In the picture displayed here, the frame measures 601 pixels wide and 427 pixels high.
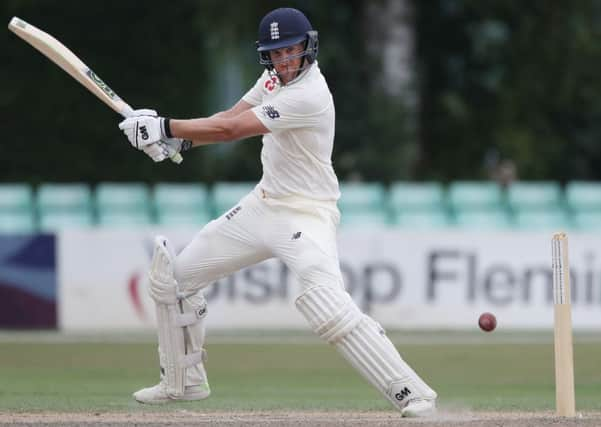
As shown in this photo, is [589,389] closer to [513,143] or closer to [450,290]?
[450,290]

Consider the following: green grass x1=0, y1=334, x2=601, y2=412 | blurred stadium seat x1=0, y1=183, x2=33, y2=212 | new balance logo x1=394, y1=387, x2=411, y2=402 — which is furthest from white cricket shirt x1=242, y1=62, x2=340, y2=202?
blurred stadium seat x1=0, y1=183, x2=33, y2=212

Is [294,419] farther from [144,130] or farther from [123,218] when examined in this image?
[123,218]

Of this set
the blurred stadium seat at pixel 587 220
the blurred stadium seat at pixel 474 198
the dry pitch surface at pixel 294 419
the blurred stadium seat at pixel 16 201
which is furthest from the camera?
the blurred stadium seat at pixel 474 198

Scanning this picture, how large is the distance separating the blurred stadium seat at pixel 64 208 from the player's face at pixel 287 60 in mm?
6916

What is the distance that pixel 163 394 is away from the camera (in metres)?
6.80

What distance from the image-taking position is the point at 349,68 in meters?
16.3

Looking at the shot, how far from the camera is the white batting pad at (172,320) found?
6656mm

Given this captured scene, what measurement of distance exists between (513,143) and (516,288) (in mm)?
4936

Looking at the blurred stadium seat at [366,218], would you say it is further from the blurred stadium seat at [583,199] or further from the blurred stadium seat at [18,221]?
the blurred stadium seat at [18,221]

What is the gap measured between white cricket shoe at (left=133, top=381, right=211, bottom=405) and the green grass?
1.13 ft

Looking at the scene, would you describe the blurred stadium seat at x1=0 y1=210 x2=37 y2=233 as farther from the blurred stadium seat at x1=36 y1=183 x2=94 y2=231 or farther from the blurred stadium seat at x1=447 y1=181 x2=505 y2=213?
the blurred stadium seat at x1=447 y1=181 x2=505 y2=213

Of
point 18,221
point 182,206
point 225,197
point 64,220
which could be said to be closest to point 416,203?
point 225,197

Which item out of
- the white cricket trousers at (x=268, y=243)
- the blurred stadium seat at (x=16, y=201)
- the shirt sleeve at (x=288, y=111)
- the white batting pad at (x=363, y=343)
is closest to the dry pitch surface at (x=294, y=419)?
the white batting pad at (x=363, y=343)

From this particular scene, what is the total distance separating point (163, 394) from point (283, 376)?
117 inches
